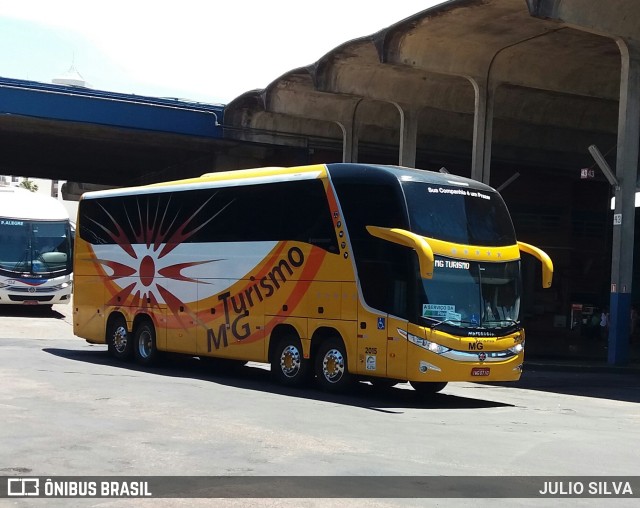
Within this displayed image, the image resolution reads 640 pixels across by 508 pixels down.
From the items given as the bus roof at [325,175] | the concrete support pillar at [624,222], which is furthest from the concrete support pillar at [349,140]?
the bus roof at [325,175]

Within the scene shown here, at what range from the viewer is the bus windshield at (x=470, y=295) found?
15.9 meters

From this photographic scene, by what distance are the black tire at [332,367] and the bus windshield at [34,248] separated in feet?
59.0

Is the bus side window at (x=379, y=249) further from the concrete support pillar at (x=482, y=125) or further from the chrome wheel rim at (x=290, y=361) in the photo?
the concrete support pillar at (x=482, y=125)

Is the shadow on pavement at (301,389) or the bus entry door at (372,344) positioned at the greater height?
the bus entry door at (372,344)

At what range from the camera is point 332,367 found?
1711 centimetres

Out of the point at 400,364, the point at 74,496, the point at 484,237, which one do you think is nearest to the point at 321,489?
the point at 74,496

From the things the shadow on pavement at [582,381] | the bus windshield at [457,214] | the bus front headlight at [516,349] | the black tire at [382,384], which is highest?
the bus windshield at [457,214]

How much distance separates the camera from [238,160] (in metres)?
45.4

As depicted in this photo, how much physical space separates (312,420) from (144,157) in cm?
3856

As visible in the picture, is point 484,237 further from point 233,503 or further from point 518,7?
point 518,7

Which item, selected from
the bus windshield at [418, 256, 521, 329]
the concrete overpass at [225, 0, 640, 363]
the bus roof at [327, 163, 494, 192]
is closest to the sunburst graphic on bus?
the bus roof at [327, 163, 494, 192]

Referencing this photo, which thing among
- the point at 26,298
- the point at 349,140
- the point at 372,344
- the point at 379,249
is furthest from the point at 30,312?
the point at 379,249

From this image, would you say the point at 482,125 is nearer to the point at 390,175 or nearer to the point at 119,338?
the point at 119,338

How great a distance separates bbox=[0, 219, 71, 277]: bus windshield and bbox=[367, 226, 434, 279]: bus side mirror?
19.4 meters
